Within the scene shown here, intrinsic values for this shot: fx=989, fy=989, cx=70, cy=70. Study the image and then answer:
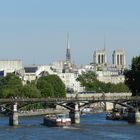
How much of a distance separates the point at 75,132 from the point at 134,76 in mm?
28521

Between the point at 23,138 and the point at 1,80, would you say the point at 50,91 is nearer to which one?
the point at 1,80

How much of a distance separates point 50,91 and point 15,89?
11.2 m

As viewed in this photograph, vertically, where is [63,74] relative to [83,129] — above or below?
above

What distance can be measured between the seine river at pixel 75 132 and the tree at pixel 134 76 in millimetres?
14999

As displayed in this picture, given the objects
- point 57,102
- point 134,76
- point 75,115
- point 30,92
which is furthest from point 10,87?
point 57,102

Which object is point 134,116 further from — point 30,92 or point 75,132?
point 30,92

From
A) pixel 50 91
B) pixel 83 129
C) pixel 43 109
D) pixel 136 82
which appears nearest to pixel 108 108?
pixel 50 91

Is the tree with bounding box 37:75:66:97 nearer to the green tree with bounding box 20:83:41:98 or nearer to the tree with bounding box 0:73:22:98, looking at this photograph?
the tree with bounding box 0:73:22:98

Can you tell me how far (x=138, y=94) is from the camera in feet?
345

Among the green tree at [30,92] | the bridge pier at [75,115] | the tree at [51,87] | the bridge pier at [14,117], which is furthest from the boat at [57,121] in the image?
the tree at [51,87]

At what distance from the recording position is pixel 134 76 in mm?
106375

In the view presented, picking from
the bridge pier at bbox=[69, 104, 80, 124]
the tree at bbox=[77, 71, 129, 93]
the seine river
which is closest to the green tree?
the bridge pier at bbox=[69, 104, 80, 124]

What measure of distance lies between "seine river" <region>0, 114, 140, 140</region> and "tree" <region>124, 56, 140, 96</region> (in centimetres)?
1500

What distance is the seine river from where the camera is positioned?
243 feet
